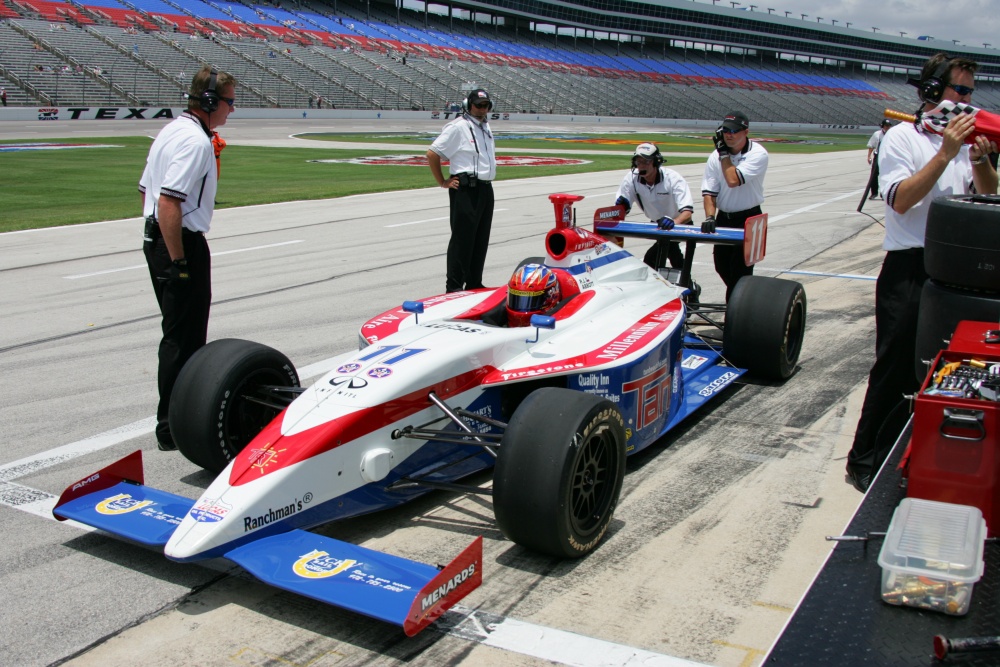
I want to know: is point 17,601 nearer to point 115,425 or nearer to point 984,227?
point 115,425

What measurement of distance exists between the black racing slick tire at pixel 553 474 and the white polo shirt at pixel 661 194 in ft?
13.9

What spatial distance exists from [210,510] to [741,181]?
5.63 metres

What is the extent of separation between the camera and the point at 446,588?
11.0 feet

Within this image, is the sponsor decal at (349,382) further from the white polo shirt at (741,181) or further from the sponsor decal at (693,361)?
the white polo shirt at (741,181)

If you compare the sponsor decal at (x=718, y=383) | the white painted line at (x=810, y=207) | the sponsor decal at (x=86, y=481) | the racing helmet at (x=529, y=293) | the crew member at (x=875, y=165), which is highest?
the crew member at (x=875, y=165)

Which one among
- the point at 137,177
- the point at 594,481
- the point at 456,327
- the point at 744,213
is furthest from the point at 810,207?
the point at 594,481

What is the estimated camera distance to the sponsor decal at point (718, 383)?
Result: 6158 millimetres

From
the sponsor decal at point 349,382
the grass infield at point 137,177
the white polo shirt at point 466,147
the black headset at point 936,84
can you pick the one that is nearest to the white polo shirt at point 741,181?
the white polo shirt at point 466,147

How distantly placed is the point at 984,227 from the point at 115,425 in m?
4.85

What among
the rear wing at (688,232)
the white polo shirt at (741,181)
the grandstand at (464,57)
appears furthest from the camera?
the grandstand at (464,57)

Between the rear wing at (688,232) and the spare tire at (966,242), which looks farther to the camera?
the rear wing at (688,232)

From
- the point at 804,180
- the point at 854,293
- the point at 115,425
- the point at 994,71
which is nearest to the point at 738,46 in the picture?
the point at 994,71

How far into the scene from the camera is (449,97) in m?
63.3

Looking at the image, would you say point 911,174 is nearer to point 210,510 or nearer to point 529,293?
point 529,293
